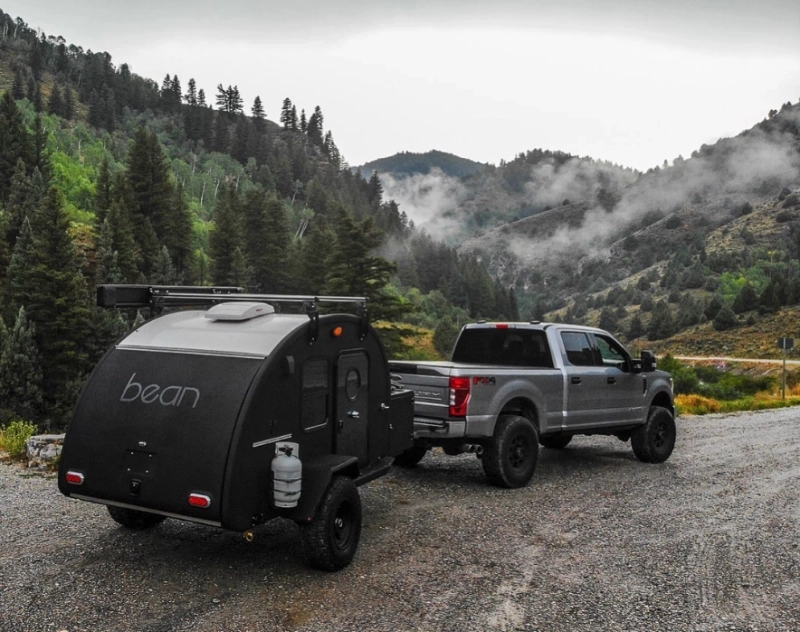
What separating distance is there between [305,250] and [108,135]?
6345 centimetres

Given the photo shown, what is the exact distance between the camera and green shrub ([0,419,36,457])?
39.5ft

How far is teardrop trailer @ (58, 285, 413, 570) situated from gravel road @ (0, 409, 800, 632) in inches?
25.4

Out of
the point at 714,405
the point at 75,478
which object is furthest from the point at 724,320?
the point at 75,478

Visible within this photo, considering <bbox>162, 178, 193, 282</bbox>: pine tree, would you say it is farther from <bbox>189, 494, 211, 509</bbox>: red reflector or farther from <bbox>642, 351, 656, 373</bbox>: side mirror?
<bbox>189, 494, 211, 509</bbox>: red reflector

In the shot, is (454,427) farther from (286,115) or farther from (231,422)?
(286,115)

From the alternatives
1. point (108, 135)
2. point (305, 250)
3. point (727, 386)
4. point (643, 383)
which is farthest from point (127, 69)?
point (643, 383)

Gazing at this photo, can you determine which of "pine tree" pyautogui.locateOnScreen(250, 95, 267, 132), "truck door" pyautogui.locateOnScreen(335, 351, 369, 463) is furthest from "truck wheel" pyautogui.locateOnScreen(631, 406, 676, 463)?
"pine tree" pyautogui.locateOnScreen(250, 95, 267, 132)

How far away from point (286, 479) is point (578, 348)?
21.4ft

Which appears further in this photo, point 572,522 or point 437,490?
point 437,490

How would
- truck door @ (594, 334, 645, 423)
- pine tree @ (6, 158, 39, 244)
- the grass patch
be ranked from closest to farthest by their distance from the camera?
truck door @ (594, 334, 645, 423) → the grass patch → pine tree @ (6, 158, 39, 244)

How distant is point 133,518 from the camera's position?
299 inches

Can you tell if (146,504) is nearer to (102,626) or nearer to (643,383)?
(102,626)

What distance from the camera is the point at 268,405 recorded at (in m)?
6.15

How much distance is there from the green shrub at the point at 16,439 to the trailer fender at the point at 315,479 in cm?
745
